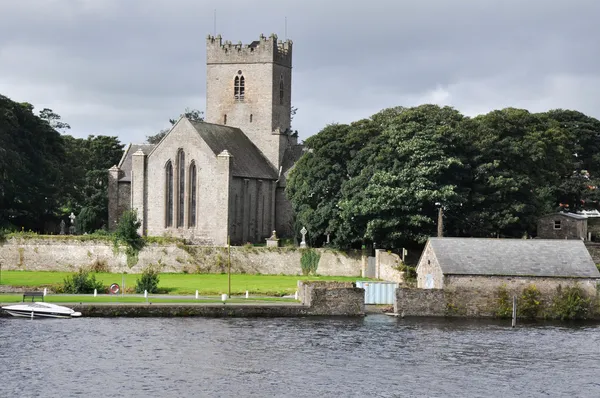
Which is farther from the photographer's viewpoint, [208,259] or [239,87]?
[239,87]

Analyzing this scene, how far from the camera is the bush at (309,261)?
75.8m

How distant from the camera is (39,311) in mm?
55094

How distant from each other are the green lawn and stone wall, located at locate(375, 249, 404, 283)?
1808mm

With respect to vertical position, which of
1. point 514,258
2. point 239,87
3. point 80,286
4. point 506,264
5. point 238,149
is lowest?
point 80,286

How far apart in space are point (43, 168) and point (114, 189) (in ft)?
21.6

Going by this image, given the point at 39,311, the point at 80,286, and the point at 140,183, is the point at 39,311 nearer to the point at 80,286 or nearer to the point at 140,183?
the point at 80,286

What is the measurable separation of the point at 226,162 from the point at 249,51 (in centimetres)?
1432

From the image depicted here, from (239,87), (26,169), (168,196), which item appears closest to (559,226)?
(168,196)

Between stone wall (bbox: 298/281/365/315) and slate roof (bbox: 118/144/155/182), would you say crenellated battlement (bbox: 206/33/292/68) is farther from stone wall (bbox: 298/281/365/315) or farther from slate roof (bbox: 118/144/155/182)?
stone wall (bbox: 298/281/365/315)

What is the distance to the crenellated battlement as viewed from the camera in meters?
93.1

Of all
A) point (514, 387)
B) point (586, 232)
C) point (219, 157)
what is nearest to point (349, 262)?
point (219, 157)

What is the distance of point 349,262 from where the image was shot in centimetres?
7606

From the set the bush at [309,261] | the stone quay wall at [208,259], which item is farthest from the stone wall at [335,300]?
the stone quay wall at [208,259]

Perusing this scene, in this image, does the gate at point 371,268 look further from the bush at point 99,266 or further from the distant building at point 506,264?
the bush at point 99,266
